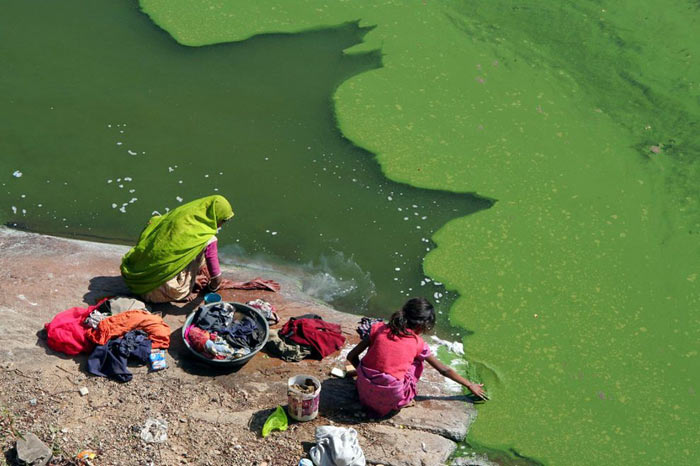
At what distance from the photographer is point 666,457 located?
3900 mm

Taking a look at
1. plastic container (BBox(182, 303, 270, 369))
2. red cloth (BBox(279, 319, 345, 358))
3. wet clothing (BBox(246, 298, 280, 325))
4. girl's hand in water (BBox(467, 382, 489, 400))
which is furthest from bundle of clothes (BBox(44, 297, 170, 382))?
girl's hand in water (BBox(467, 382, 489, 400))

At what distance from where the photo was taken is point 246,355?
381cm

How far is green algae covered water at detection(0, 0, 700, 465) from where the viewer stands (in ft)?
14.3

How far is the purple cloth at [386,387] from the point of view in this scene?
3.56 m

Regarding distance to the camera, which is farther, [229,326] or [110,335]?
[229,326]

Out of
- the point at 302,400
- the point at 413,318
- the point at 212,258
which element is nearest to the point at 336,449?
the point at 302,400

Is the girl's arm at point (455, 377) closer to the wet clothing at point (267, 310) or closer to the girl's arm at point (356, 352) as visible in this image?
the girl's arm at point (356, 352)

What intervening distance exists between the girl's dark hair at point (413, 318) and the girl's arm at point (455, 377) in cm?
22

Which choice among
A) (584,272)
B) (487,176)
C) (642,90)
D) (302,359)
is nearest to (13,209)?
(302,359)

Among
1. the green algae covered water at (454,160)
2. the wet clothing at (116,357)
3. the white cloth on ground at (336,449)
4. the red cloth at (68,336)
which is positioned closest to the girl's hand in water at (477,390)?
the green algae covered water at (454,160)

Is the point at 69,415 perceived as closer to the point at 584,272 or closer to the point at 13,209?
the point at 13,209

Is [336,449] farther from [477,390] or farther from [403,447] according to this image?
[477,390]

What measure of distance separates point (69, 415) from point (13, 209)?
226cm

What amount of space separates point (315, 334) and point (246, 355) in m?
0.44
